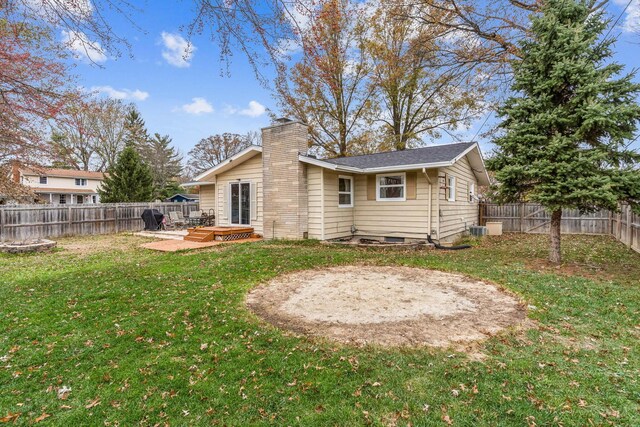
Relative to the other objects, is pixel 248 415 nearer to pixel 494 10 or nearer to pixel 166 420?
pixel 166 420

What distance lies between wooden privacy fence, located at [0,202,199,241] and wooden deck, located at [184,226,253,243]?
21.2 feet

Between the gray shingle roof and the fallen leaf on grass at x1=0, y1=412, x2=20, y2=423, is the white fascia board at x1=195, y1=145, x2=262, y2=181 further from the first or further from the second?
the fallen leaf on grass at x1=0, y1=412, x2=20, y2=423

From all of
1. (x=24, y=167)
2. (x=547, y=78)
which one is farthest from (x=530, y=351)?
(x=24, y=167)

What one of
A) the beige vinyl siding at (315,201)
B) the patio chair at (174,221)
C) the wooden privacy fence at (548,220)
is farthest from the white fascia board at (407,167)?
the patio chair at (174,221)

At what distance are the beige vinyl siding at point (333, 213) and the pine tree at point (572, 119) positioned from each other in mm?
5245

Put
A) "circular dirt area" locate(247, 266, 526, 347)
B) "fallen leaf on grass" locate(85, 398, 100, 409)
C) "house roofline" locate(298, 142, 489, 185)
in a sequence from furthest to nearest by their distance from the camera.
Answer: "house roofline" locate(298, 142, 489, 185)
"circular dirt area" locate(247, 266, 526, 347)
"fallen leaf on grass" locate(85, 398, 100, 409)

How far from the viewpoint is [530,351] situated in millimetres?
3338

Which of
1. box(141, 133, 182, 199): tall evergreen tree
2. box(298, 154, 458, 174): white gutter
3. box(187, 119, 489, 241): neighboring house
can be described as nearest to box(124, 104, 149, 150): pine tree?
box(141, 133, 182, 199): tall evergreen tree

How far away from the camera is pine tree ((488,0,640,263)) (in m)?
6.69

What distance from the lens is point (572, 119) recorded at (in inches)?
276

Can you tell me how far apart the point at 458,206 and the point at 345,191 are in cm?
462

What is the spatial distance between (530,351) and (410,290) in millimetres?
2340

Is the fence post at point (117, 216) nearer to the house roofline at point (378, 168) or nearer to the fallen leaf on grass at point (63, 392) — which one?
the house roofline at point (378, 168)

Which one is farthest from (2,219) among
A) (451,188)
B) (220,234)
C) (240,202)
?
(451,188)
